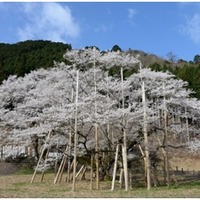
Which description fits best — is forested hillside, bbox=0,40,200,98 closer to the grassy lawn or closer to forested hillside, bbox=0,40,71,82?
forested hillside, bbox=0,40,71,82

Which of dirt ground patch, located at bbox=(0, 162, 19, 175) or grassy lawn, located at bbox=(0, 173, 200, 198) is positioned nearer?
grassy lawn, located at bbox=(0, 173, 200, 198)

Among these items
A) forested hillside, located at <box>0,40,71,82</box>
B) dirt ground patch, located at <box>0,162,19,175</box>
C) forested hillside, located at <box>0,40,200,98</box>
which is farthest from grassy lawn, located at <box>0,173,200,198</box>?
forested hillside, located at <box>0,40,71,82</box>

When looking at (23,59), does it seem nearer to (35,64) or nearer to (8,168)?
(35,64)

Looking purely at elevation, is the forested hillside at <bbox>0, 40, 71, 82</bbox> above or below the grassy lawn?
above

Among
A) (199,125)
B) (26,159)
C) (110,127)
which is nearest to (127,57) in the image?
(110,127)

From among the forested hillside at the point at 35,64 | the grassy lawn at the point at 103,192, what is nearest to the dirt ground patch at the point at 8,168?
the grassy lawn at the point at 103,192

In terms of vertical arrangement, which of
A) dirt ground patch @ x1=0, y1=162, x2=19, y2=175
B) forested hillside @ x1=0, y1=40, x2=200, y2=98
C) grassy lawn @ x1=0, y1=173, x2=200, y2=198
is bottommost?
grassy lawn @ x1=0, y1=173, x2=200, y2=198

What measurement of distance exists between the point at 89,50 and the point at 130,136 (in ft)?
18.6

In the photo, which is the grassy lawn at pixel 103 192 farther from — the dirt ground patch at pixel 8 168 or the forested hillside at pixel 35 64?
the forested hillside at pixel 35 64

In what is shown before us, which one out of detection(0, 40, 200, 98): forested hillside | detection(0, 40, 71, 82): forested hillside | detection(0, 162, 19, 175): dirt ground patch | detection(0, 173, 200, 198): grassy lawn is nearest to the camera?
detection(0, 173, 200, 198): grassy lawn

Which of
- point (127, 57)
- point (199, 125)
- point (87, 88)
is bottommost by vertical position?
point (199, 125)

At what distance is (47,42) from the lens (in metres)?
61.8

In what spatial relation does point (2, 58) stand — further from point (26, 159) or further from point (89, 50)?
point (89, 50)

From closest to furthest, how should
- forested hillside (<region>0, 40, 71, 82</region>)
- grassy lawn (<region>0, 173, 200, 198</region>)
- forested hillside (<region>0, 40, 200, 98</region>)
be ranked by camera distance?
1. grassy lawn (<region>0, 173, 200, 198</region>)
2. forested hillside (<region>0, 40, 200, 98</region>)
3. forested hillside (<region>0, 40, 71, 82</region>)
